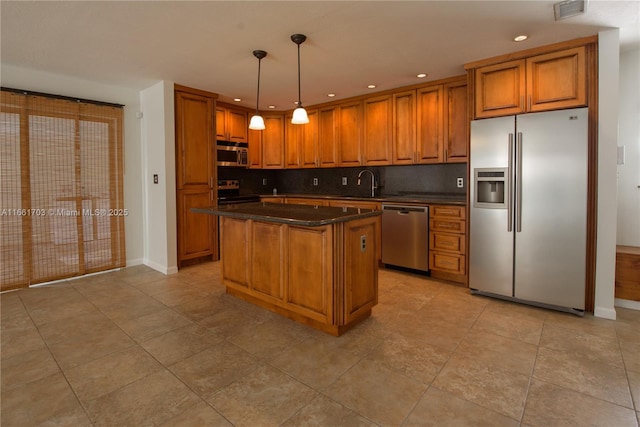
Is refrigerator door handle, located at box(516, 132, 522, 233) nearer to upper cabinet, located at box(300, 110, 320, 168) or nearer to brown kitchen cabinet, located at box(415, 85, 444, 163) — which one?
brown kitchen cabinet, located at box(415, 85, 444, 163)

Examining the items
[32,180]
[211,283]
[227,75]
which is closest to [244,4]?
[227,75]

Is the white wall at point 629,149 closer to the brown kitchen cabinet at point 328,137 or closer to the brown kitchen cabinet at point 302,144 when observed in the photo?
the brown kitchen cabinet at point 328,137

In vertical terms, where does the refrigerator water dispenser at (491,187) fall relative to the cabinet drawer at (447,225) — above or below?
above

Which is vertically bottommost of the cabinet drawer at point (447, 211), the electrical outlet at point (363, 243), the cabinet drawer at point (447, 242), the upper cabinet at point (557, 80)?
the cabinet drawer at point (447, 242)

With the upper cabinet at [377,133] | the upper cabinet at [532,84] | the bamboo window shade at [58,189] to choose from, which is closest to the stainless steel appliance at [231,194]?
the upper cabinet at [377,133]

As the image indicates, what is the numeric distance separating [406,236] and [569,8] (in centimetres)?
260

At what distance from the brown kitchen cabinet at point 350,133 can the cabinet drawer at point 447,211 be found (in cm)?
144

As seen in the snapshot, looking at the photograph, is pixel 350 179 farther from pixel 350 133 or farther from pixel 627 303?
pixel 627 303

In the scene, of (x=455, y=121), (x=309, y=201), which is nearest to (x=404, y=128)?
(x=455, y=121)

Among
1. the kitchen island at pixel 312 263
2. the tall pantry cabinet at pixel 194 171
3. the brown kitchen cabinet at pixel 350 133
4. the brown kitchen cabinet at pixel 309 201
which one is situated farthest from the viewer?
the brown kitchen cabinet at pixel 309 201

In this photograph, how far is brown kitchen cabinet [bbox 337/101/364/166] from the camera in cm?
493

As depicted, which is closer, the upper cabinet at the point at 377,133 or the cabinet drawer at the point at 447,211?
the cabinet drawer at the point at 447,211

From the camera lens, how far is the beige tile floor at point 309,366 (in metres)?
1.70

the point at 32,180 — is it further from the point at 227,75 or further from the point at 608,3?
the point at 608,3
